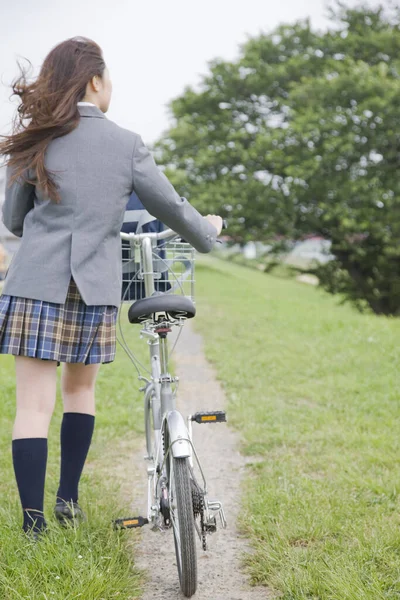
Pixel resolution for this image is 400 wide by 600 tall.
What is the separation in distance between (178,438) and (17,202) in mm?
955

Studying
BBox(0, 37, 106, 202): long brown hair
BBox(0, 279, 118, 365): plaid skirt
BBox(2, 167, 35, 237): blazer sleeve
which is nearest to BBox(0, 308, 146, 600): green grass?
BBox(0, 279, 118, 365): plaid skirt

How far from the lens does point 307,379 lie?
235 inches

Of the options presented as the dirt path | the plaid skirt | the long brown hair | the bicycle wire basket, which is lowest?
the dirt path

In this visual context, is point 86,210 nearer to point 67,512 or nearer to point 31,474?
point 31,474

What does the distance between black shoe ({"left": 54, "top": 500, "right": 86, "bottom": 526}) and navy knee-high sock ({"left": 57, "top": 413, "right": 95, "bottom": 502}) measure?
26 millimetres

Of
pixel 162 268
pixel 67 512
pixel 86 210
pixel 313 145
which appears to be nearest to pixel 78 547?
pixel 67 512

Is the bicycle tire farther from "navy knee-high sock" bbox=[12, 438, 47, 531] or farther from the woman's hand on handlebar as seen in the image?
the woman's hand on handlebar

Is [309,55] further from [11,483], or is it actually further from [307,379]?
[11,483]

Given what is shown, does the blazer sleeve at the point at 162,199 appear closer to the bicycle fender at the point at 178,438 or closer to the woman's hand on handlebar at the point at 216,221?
the woman's hand on handlebar at the point at 216,221

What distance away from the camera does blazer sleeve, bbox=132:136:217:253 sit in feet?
7.54

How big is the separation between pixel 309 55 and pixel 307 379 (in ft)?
42.5

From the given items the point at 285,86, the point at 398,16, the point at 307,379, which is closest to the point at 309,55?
the point at 285,86

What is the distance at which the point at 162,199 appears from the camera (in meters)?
2.29

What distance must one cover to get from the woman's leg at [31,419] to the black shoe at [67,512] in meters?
0.25
